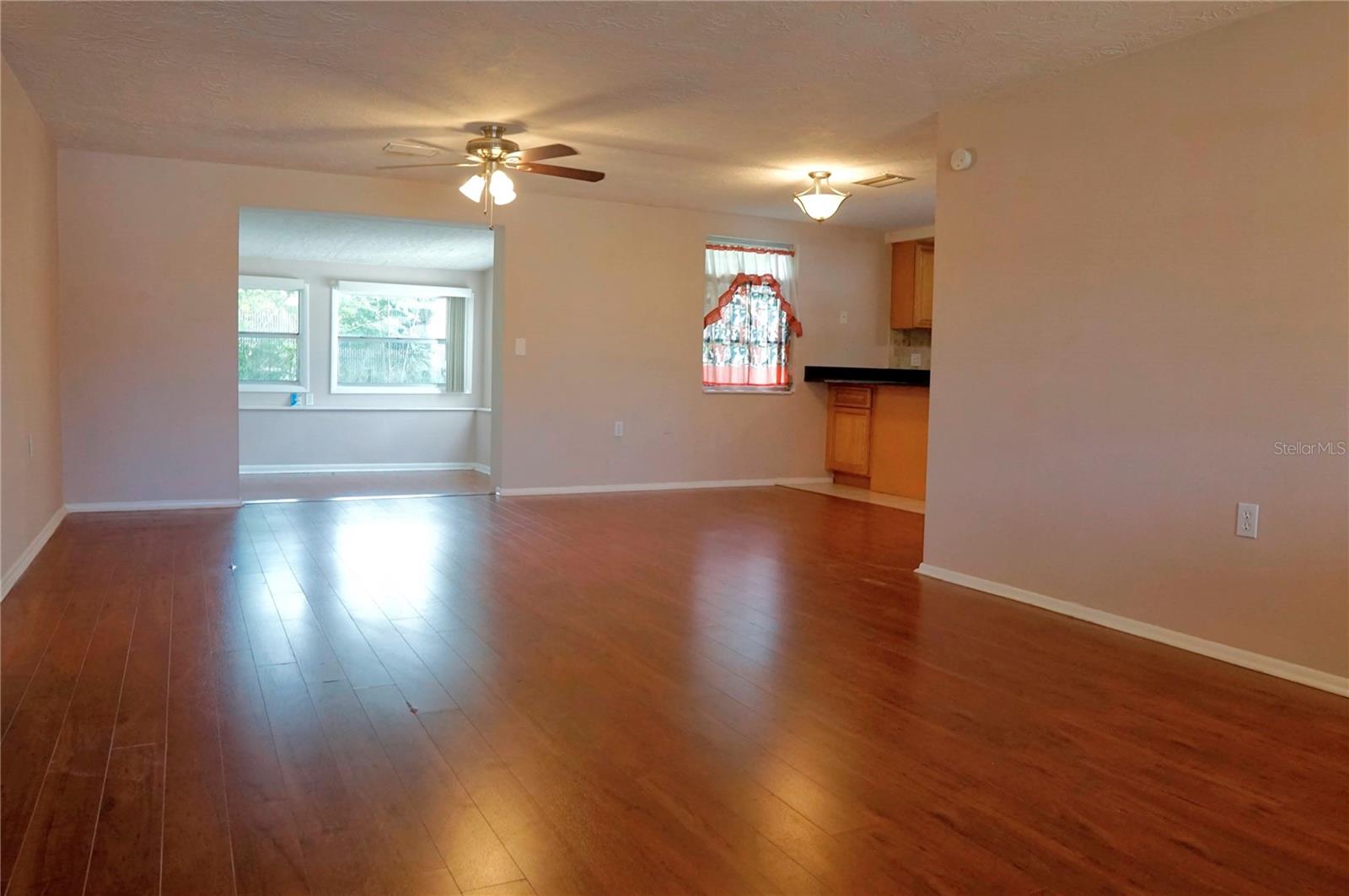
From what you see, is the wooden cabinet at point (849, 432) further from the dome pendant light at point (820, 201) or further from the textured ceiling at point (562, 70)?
the textured ceiling at point (562, 70)

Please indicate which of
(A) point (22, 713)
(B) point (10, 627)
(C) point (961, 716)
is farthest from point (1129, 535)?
(B) point (10, 627)

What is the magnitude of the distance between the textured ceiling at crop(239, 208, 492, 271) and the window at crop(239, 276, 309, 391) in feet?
1.07

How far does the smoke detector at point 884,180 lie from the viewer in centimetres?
586

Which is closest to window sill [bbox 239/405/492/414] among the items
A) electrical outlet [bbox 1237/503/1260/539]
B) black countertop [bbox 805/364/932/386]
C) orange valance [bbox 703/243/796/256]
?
orange valance [bbox 703/243/796/256]

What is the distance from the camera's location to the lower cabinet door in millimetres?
7895

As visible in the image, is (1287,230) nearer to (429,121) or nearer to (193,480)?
(429,121)

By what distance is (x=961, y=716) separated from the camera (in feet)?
8.92

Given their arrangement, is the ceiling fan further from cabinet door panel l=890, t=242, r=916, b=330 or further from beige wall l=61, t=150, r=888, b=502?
cabinet door panel l=890, t=242, r=916, b=330

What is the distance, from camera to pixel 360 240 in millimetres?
8266

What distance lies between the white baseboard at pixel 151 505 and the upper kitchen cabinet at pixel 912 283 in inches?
221

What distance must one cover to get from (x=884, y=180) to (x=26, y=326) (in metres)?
4.81

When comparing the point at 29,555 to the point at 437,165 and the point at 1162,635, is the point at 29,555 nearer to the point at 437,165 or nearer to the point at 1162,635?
the point at 437,165

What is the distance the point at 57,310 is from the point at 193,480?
1290 mm

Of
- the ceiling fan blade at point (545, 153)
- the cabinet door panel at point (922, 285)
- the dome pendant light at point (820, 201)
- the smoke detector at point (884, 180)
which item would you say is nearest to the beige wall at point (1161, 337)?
the smoke detector at point (884, 180)
